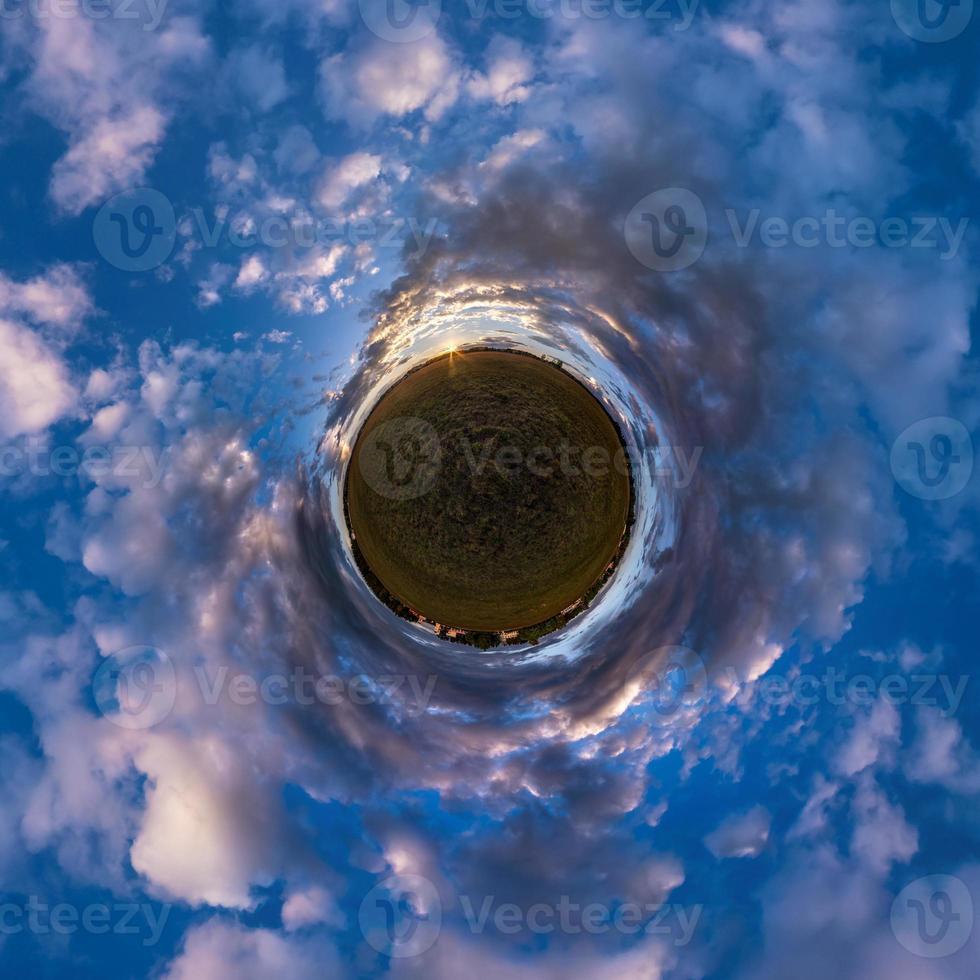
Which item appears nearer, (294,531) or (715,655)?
(715,655)

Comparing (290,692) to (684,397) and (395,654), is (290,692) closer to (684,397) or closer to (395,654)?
(395,654)

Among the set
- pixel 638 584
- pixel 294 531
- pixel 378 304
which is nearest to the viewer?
pixel 378 304

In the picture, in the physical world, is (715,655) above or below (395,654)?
below

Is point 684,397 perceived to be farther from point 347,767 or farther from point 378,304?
point 347,767

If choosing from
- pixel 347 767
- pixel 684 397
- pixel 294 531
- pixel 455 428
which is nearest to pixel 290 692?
pixel 347 767

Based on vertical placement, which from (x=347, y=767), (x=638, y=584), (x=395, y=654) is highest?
(x=638, y=584)

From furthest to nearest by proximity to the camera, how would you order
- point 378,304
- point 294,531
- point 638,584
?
point 638,584 → point 294,531 → point 378,304
